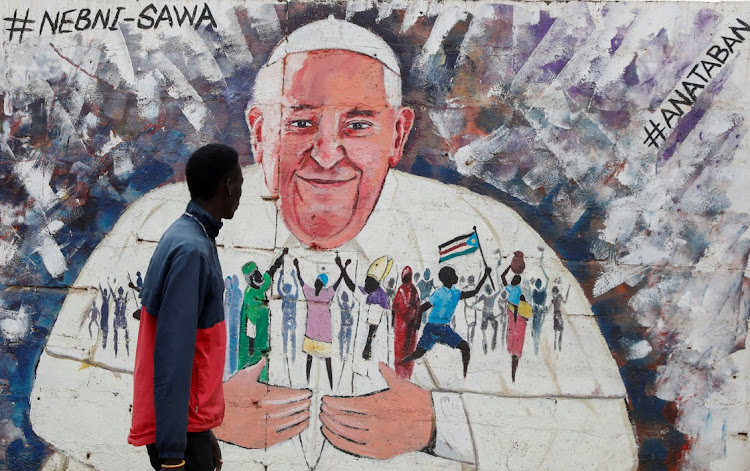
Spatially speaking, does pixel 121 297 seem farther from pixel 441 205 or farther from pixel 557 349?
pixel 557 349

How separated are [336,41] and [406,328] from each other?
5.80ft

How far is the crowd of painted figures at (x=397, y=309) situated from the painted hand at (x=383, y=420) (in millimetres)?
129

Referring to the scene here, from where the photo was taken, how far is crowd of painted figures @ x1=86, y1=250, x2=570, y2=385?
4273 millimetres

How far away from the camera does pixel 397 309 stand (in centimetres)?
429

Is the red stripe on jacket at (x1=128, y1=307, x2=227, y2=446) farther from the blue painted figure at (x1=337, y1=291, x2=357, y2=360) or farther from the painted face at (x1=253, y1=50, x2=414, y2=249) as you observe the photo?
the painted face at (x1=253, y1=50, x2=414, y2=249)

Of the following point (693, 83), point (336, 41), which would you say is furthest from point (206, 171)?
point (693, 83)

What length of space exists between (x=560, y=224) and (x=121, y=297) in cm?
272

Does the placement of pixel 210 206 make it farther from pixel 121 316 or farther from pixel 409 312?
pixel 121 316

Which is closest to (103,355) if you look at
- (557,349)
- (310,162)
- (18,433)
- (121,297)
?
(121,297)

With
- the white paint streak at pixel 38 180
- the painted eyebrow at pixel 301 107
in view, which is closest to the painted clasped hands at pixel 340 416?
the painted eyebrow at pixel 301 107

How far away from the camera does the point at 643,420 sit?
4227mm

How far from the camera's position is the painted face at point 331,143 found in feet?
14.2

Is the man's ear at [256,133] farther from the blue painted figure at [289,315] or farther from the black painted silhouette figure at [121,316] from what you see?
the black painted silhouette figure at [121,316]

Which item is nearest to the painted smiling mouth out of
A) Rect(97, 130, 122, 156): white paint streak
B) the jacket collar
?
Rect(97, 130, 122, 156): white paint streak
